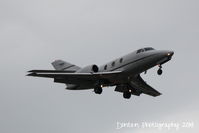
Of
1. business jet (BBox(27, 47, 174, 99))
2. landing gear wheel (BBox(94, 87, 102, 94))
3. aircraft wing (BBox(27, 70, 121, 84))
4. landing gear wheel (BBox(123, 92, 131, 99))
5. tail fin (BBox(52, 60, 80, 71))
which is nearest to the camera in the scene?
business jet (BBox(27, 47, 174, 99))

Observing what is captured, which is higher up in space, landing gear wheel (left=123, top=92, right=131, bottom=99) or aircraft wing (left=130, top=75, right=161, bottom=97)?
aircraft wing (left=130, top=75, right=161, bottom=97)

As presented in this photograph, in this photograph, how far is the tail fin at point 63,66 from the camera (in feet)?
166

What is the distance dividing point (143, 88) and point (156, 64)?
6.61m

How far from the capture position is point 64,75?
147 ft

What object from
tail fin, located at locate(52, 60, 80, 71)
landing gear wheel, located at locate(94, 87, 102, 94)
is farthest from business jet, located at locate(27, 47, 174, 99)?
tail fin, located at locate(52, 60, 80, 71)

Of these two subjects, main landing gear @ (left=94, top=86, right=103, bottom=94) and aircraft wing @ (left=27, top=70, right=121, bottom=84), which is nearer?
aircraft wing @ (left=27, top=70, right=121, bottom=84)

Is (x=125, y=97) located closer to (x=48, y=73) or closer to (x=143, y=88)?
(x=143, y=88)

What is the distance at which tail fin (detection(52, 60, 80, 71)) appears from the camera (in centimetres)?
5068

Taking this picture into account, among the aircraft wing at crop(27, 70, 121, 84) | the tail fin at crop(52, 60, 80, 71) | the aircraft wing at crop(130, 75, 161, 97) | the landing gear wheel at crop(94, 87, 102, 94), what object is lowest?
the landing gear wheel at crop(94, 87, 102, 94)

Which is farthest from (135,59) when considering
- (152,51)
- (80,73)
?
(80,73)

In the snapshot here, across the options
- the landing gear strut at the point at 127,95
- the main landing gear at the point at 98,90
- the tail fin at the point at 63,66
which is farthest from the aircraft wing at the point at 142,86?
the tail fin at the point at 63,66

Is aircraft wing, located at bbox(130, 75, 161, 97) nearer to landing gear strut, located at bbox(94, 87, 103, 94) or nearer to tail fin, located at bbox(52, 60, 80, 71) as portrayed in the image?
landing gear strut, located at bbox(94, 87, 103, 94)

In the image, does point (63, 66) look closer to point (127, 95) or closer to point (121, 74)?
point (127, 95)

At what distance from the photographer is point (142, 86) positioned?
1864 inches
